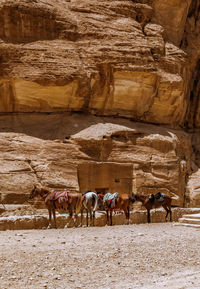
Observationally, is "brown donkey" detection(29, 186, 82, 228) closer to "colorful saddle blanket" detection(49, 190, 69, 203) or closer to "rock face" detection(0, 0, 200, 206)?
"colorful saddle blanket" detection(49, 190, 69, 203)

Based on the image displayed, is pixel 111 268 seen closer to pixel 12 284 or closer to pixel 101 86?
pixel 12 284

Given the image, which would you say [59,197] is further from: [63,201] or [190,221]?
[190,221]

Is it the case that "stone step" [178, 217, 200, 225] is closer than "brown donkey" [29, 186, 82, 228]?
Yes

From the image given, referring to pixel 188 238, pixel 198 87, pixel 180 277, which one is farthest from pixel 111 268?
pixel 198 87

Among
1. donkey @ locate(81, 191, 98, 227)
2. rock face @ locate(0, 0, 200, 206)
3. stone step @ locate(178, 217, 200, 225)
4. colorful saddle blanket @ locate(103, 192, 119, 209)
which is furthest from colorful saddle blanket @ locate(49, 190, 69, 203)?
rock face @ locate(0, 0, 200, 206)

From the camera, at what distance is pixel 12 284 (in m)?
5.53

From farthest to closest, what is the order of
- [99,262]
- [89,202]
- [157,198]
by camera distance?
[157,198] < [89,202] < [99,262]

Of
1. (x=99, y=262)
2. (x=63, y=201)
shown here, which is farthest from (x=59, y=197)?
(x=99, y=262)

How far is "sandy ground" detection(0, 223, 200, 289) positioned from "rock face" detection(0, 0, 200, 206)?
981 cm

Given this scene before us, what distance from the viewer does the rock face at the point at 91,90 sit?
1975 cm

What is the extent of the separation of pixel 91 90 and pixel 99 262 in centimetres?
1560

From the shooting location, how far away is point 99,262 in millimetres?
6922

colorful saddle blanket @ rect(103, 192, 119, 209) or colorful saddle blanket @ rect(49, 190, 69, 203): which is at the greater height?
colorful saddle blanket @ rect(49, 190, 69, 203)

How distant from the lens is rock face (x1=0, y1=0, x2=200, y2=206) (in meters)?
19.8
